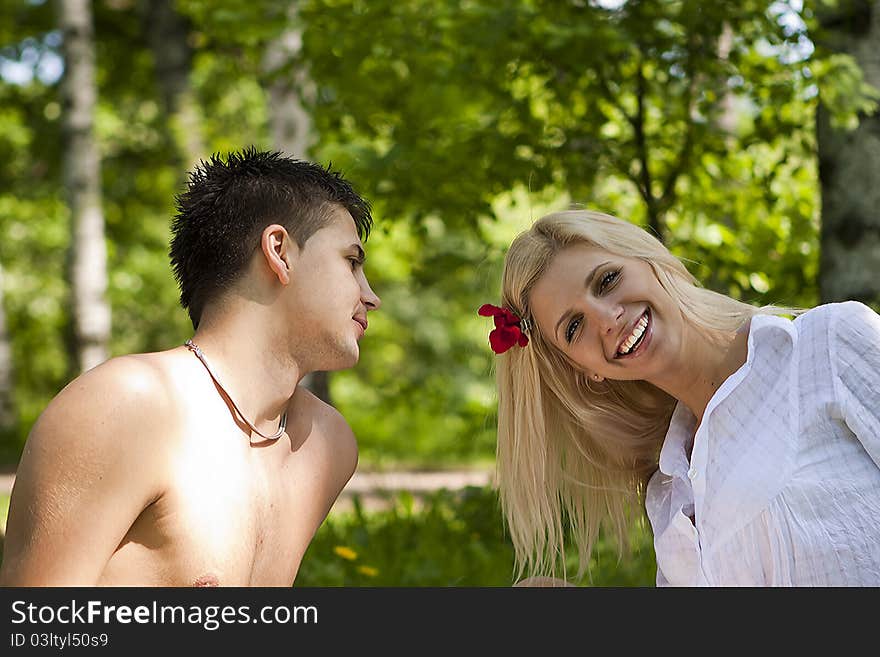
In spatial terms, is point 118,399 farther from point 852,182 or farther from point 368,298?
point 852,182

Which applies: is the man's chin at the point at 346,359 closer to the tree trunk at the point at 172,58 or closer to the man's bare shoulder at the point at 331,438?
the man's bare shoulder at the point at 331,438

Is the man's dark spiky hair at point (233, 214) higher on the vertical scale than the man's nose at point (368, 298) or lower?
higher

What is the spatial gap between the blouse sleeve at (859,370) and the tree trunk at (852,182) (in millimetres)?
1424

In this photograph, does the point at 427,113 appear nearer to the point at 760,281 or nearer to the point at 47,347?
the point at 760,281

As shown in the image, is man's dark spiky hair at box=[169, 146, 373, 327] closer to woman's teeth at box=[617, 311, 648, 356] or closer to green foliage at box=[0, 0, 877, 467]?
woman's teeth at box=[617, 311, 648, 356]

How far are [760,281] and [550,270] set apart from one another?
164cm

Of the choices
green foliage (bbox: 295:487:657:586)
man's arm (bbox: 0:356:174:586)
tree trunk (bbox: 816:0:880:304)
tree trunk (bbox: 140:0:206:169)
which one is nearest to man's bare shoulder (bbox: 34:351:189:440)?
man's arm (bbox: 0:356:174:586)

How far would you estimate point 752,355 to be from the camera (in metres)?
2.59

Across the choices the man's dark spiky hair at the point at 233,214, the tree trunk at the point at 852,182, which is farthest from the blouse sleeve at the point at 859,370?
the tree trunk at the point at 852,182

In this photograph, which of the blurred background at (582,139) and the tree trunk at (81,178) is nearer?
the blurred background at (582,139)

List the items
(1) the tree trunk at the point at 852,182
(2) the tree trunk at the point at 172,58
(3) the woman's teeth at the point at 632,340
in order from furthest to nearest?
(2) the tree trunk at the point at 172,58 < (1) the tree trunk at the point at 852,182 < (3) the woman's teeth at the point at 632,340

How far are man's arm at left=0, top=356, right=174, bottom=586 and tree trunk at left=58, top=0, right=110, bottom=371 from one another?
26.6 feet

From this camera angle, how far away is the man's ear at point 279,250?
7.41 feet

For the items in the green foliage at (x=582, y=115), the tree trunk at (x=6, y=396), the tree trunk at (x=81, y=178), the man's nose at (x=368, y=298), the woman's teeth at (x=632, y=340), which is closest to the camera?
the man's nose at (x=368, y=298)
